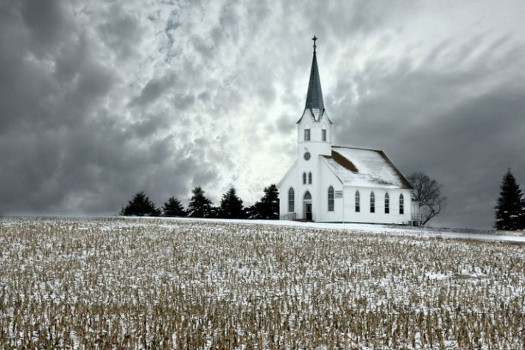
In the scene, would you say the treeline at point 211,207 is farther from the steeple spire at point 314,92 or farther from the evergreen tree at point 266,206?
the steeple spire at point 314,92

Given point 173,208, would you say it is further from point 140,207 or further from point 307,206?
point 307,206

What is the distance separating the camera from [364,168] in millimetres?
65938

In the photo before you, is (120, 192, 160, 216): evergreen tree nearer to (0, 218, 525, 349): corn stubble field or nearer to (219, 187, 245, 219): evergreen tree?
(219, 187, 245, 219): evergreen tree

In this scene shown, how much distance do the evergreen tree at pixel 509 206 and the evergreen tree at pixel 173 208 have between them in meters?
42.3

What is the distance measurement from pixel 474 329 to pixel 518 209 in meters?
67.2

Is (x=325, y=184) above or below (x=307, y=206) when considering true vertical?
above

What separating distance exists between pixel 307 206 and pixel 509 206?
2990cm

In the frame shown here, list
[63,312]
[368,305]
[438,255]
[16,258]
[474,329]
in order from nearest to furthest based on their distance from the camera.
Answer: [474,329], [63,312], [368,305], [16,258], [438,255]

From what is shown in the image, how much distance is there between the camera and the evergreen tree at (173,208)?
74.9 m

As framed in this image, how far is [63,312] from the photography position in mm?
13500

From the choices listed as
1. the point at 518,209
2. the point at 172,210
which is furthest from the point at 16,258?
the point at 518,209

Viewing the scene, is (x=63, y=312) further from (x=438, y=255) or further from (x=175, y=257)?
(x=438, y=255)

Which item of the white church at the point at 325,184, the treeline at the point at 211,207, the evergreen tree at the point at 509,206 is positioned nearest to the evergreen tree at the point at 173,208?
the treeline at the point at 211,207

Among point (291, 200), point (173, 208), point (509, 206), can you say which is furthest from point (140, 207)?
point (509, 206)
